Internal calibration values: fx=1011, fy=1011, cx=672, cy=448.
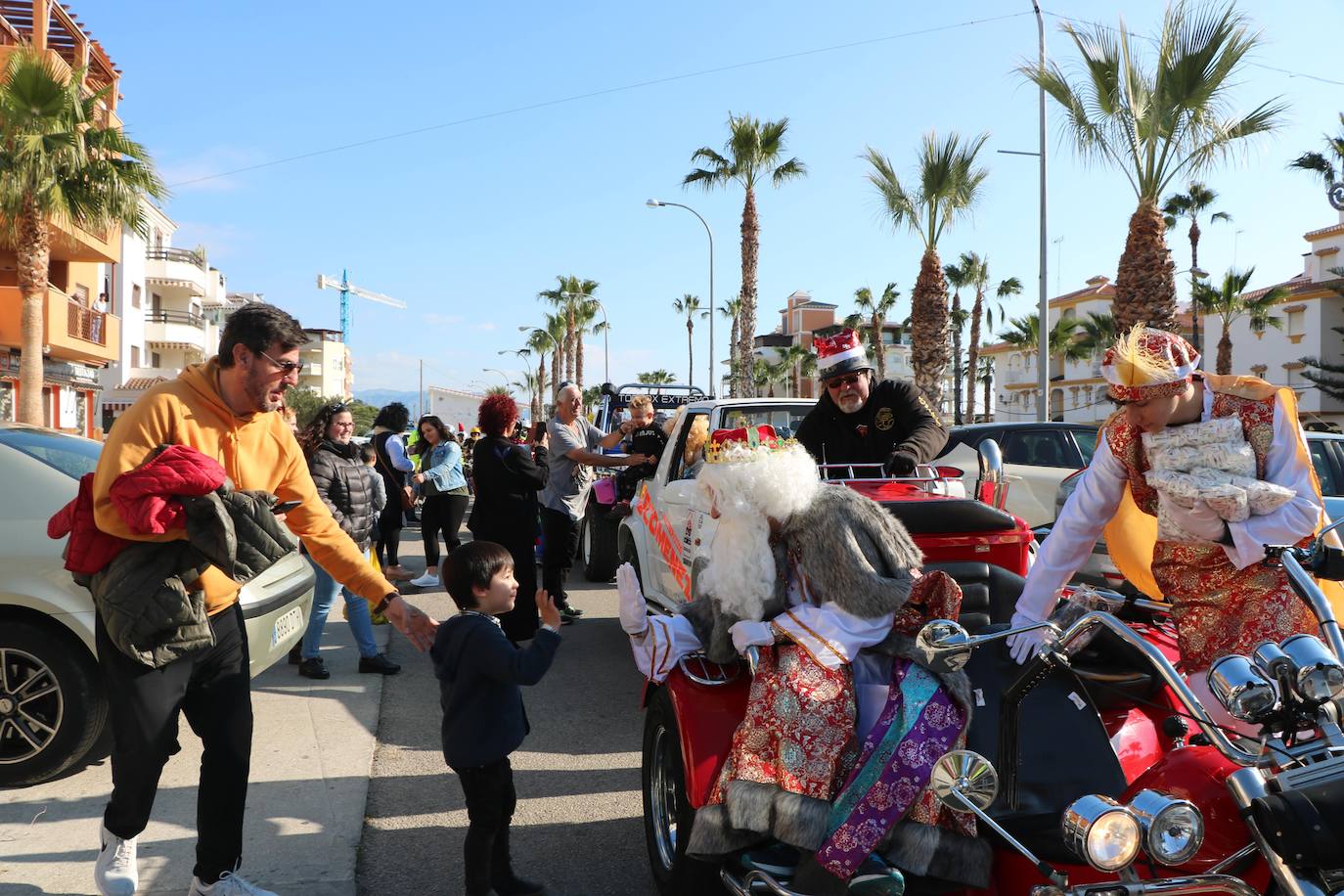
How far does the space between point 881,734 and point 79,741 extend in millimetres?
3618

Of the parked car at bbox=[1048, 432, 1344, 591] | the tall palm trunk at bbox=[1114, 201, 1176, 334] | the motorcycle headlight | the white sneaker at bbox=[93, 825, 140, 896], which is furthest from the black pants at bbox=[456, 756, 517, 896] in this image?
the tall palm trunk at bbox=[1114, 201, 1176, 334]

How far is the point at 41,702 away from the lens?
4.42m

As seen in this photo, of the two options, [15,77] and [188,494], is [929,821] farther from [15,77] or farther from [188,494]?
[15,77]

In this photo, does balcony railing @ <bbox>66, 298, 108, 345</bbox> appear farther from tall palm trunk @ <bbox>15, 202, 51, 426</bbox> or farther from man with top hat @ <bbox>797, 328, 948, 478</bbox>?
man with top hat @ <bbox>797, 328, 948, 478</bbox>

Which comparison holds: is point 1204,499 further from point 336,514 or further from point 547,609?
point 336,514

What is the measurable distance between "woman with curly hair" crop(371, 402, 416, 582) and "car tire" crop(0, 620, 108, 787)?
5.32 meters

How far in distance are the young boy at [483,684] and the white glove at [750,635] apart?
573 millimetres

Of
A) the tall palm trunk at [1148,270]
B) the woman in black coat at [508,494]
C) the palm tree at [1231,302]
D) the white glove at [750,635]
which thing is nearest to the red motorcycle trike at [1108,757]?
the white glove at [750,635]

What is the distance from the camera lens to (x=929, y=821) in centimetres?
261

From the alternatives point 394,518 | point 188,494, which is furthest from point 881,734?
point 394,518

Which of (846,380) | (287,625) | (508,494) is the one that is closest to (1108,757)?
(846,380)

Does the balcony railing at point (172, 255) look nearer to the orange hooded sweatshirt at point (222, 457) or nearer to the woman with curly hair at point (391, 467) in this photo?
the woman with curly hair at point (391, 467)

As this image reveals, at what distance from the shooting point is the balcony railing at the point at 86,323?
25172mm

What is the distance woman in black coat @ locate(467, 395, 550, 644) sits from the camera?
21.3ft
